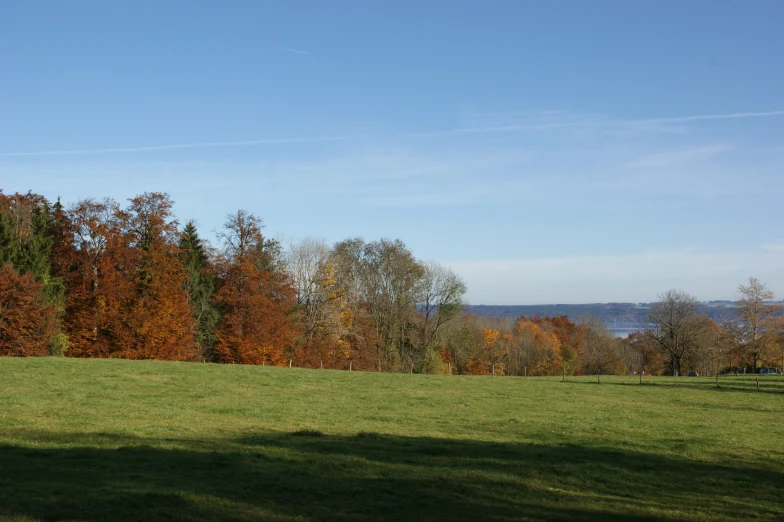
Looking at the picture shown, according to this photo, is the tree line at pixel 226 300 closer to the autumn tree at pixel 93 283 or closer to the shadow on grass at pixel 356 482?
the autumn tree at pixel 93 283

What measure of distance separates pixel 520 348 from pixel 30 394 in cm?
9020

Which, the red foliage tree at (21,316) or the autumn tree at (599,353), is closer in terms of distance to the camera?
the red foliage tree at (21,316)

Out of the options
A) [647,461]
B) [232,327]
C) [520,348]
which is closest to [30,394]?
[647,461]

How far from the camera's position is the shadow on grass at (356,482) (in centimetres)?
984

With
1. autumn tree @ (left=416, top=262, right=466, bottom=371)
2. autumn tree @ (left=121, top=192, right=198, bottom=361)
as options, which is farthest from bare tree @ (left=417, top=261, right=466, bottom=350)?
autumn tree @ (left=121, top=192, right=198, bottom=361)

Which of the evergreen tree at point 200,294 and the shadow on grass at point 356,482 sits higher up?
the evergreen tree at point 200,294

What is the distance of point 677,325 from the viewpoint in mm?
92812

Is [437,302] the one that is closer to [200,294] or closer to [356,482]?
[200,294]

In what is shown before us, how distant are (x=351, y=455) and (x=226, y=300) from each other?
44251mm

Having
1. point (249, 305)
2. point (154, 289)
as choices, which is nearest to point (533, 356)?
point (249, 305)

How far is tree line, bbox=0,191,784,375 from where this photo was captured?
4750 cm

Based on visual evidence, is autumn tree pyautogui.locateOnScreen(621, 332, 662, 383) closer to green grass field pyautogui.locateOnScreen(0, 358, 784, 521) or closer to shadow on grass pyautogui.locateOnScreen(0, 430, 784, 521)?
green grass field pyautogui.locateOnScreen(0, 358, 784, 521)

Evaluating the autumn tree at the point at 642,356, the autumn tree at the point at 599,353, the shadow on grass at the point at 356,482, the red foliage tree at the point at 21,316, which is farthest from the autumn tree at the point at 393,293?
the shadow on grass at the point at 356,482

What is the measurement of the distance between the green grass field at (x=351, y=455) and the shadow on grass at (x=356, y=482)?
0.16 feet
